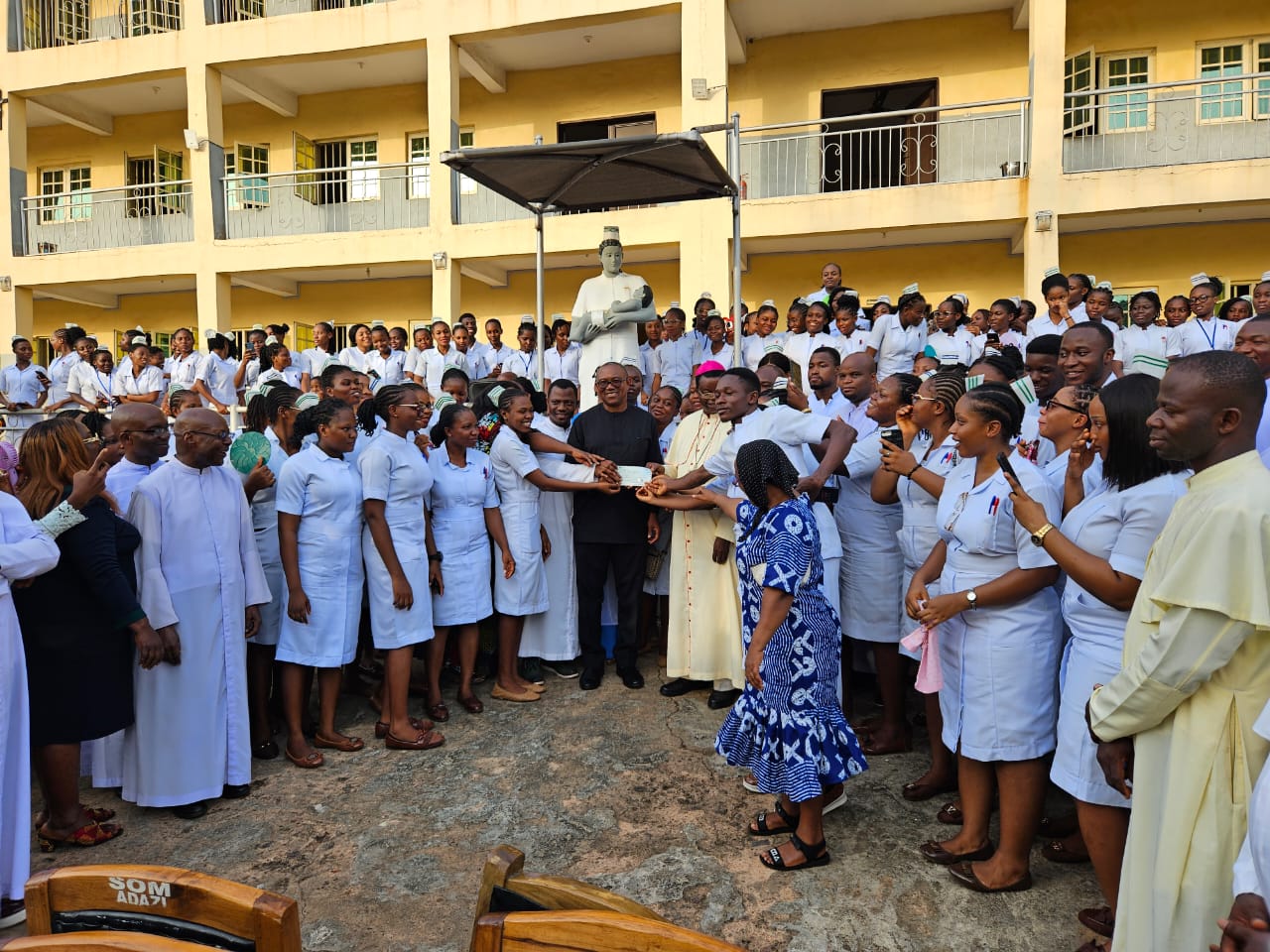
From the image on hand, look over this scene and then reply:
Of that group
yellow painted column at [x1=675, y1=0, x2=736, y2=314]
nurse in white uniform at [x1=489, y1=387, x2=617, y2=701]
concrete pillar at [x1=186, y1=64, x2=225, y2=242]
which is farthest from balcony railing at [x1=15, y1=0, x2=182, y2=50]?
nurse in white uniform at [x1=489, y1=387, x2=617, y2=701]

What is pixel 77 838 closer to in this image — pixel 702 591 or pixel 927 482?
pixel 702 591

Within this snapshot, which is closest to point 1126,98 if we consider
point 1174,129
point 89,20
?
point 1174,129

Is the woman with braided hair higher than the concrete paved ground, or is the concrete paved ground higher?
the woman with braided hair

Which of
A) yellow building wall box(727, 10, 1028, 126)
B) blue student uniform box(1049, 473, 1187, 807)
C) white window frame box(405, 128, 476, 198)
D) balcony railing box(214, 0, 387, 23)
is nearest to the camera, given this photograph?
blue student uniform box(1049, 473, 1187, 807)

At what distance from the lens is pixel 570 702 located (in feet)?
16.8

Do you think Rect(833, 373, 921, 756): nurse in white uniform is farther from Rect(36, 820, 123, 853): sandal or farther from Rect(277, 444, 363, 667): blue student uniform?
Rect(36, 820, 123, 853): sandal

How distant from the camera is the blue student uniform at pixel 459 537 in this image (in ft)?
16.5

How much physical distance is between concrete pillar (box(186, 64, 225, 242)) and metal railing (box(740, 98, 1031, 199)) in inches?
363

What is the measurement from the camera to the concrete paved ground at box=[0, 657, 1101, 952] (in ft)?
9.65

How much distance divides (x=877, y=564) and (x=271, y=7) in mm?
16346

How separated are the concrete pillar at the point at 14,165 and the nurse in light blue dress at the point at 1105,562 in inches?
750

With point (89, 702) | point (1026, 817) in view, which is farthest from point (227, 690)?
point (1026, 817)

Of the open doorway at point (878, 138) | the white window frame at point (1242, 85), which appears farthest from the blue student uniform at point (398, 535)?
the white window frame at point (1242, 85)

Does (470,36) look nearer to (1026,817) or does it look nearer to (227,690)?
(227,690)
